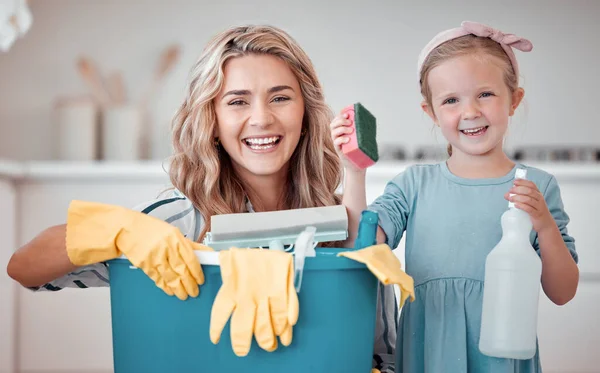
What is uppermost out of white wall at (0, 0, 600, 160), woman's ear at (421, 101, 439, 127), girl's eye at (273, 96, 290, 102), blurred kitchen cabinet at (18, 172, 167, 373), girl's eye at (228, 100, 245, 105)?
white wall at (0, 0, 600, 160)

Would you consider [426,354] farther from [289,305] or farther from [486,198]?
[289,305]

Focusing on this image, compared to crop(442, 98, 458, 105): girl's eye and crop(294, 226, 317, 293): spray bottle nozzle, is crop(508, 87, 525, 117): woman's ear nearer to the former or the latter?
crop(442, 98, 458, 105): girl's eye

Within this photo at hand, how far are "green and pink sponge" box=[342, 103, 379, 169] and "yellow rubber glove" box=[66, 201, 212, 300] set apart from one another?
0.27m

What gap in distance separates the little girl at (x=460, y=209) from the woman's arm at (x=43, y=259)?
17.7 inches

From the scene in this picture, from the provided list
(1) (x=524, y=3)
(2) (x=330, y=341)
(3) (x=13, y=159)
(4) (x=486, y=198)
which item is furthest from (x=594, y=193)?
(3) (x=13, y=159)

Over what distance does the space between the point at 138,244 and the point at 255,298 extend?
166mm

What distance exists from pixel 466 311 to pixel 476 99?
1.14 ft

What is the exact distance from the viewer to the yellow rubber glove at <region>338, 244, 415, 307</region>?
93 cm

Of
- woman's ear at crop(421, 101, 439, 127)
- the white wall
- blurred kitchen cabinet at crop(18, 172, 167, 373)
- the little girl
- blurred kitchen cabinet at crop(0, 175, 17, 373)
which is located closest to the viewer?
the little girl

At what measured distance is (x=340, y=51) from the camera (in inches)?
120

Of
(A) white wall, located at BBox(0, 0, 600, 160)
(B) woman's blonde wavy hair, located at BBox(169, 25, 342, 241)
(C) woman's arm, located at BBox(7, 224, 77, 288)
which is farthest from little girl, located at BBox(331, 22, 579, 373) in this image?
(A) white wall, located at BBox(0, 0, 600, 160)

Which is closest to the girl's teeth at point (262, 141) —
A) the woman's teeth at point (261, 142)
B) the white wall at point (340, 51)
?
the woman's teeth at point (261, 142)

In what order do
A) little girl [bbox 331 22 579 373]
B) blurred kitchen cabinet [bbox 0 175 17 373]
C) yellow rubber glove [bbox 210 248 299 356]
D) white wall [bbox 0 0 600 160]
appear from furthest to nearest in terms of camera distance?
white wall [bbox 0 0 600 160] → blurred kitchen cabinet [bbox 0 175 17 373] → little girl [bbox 331 22 579 373] → yellow rubber glove [bbox 210 248 299 356]

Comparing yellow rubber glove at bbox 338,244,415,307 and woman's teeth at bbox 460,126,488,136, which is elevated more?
woman's teeth at bbox 460,126,488,136
